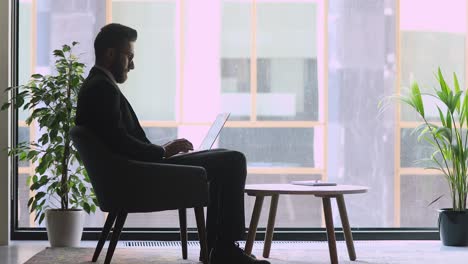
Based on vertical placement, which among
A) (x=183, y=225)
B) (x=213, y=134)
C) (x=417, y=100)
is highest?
(x=417, y=100)

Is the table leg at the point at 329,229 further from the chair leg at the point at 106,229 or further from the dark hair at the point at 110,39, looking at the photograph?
the dark hair at the point at 110,39

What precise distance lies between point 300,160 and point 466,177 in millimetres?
1075

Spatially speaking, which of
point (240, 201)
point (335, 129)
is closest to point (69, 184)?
point (240, 201)

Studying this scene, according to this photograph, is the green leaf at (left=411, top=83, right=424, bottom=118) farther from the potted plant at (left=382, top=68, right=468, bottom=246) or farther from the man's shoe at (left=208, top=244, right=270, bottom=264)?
the man's shoe at (left=208, top=244, right=270, bottom=264)

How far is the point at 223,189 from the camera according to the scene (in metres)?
3.72

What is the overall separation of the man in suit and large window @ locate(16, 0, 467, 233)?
1.59m

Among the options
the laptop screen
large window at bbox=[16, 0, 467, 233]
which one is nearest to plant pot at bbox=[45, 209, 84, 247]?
large window at bbox=[16, 0, 467, 233]

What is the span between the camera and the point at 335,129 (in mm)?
5551

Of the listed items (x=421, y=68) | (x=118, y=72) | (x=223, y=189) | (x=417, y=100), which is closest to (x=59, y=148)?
(x=118, y=72)

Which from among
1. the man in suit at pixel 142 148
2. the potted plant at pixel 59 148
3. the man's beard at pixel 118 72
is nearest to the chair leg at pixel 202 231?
the man in suit at pixel 142 148

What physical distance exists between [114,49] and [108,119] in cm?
43

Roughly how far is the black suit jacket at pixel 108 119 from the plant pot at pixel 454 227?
2.19m

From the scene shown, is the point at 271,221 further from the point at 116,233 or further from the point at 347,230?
the point at 116,233

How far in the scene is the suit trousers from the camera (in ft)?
12.1
